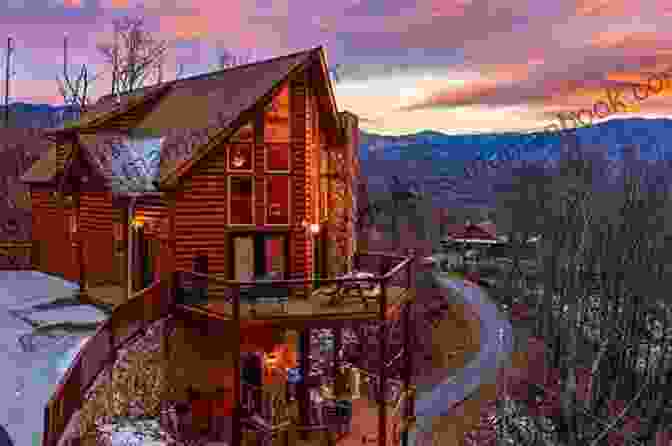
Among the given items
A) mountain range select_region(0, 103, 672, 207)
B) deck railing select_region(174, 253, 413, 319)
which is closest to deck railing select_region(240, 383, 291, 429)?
deck railing select_region(174, 253, 413, 319)

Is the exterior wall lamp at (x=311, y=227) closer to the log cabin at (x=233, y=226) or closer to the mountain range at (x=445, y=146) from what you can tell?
the log cabin at (x=233, y=226)

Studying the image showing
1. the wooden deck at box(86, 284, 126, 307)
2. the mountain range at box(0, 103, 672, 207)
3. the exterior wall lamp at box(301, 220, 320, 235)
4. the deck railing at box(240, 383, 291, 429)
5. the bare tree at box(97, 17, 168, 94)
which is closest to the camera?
the deck railing at box(240, 383, 291, 429)

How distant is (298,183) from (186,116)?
14.8 feet

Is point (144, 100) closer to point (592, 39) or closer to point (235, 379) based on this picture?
point (235, 379)

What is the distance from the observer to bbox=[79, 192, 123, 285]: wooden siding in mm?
17250

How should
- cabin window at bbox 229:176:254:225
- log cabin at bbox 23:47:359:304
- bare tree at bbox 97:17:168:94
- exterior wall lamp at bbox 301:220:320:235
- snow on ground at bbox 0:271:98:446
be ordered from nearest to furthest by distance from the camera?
snow on ground at bbox 0:271:98:446
log cabin at bbox 23:47:359:304
cabin window at bbox 229:176:254:225
exterior wall lamp at bbox 301:220:320:235
bare tree at bbox 97:17:168:94

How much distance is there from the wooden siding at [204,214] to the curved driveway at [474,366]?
10.4 meters

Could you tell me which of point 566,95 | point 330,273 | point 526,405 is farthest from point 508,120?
point 330,273

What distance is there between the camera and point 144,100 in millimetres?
19047

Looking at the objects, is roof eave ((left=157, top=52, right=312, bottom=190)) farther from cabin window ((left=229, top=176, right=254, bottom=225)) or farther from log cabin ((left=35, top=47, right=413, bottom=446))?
cabin window ((left=229, top=176, right=254, bottom=225))

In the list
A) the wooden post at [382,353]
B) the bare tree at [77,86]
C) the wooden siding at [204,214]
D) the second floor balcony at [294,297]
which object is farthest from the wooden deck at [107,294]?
the bare tree at [77,86]

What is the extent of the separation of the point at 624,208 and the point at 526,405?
34.3ft

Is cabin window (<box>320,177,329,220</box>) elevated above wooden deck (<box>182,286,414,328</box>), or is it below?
above

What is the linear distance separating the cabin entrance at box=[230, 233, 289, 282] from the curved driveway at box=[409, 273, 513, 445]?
352 inches
